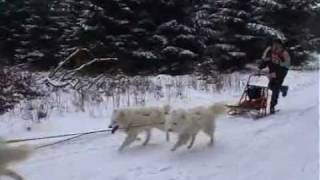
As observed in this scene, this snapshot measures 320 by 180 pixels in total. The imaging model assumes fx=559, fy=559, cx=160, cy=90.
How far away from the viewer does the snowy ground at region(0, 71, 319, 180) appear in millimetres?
6824

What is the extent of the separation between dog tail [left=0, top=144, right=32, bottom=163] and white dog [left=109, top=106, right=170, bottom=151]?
7.53 ft

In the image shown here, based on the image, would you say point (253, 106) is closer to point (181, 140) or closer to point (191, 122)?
point (191, 122)

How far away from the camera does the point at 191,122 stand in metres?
7.73

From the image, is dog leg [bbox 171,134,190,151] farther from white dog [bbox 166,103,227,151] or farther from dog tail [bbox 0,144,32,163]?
dog tail [bbox 0,144,32,163]

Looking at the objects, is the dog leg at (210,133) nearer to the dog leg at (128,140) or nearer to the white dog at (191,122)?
the white dog at (191,122)

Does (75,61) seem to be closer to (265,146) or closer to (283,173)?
(265,146)

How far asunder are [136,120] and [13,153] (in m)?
2.54

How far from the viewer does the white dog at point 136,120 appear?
26.5ft

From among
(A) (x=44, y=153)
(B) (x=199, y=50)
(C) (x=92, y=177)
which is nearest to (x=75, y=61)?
(B) (x=199, y=50)

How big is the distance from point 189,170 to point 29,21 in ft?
54.5

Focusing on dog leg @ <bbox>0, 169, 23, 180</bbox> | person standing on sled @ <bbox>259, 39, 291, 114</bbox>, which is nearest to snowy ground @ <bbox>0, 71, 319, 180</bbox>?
person standing on sled @ <bbox>259, 39, 291, 114</bbox>

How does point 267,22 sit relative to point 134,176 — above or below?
above

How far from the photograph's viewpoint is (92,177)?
687 cm

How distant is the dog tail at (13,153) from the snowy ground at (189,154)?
1092 mm
